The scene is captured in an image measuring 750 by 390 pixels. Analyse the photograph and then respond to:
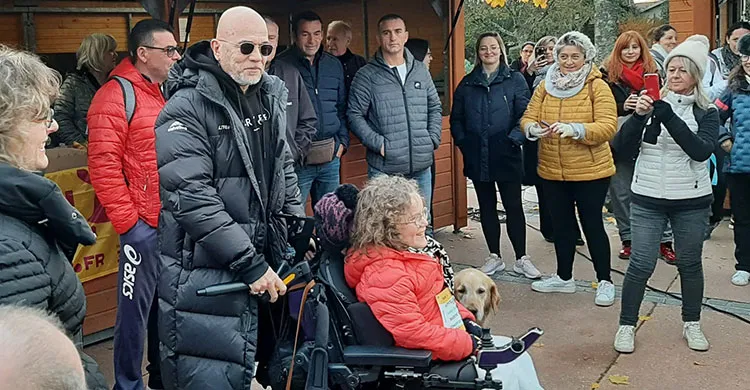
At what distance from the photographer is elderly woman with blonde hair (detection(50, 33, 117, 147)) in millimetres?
5246

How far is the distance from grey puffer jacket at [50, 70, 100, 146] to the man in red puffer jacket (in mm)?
1264

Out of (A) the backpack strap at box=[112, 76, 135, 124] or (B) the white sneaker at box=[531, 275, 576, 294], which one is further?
(B) the white sneaker at box=[531, 275, 576, 294]

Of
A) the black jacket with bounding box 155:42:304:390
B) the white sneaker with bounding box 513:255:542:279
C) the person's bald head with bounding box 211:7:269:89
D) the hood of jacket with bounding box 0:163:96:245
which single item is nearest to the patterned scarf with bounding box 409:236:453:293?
the black jacket with bounding box 155:42:304:390

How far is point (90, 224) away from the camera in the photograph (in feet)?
16.3

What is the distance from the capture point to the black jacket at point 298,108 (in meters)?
5.43

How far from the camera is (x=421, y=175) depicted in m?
6.31

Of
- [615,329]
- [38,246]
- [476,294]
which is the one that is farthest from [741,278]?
[38,246]

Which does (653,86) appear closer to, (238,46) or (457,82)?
(238,46)

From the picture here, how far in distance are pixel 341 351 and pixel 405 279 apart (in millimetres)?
368

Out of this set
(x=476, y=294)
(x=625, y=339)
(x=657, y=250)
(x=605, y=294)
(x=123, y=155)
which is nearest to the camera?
(x=123, y=155)

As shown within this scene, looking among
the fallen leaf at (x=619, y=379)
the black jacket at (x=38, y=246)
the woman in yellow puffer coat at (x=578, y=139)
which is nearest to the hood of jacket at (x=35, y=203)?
the black jacket at (x=38, y=246)

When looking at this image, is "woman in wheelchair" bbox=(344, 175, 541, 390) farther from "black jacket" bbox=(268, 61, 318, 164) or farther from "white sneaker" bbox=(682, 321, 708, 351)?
"black jacket" bbox=(268, 61, 318, 164)

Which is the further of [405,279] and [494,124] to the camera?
[494,124]

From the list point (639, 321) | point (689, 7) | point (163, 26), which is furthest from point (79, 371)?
point (689, 7)
